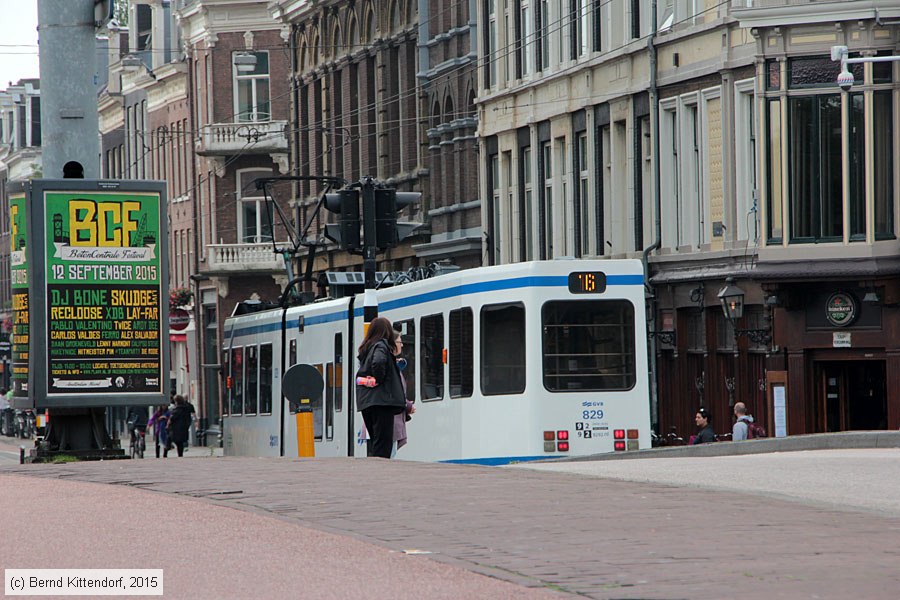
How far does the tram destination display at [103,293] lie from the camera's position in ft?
68.9

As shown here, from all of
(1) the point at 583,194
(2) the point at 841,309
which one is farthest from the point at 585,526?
(1) the point at 583,194

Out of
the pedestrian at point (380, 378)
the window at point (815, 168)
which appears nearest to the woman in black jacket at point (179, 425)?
the window at point (815, 168)

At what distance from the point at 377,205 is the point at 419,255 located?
27.8 metres

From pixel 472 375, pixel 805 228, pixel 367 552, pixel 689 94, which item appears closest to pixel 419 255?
pixel 689 94

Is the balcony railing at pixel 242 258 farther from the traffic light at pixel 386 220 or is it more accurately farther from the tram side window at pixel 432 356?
the traffic light at pixel 386 220

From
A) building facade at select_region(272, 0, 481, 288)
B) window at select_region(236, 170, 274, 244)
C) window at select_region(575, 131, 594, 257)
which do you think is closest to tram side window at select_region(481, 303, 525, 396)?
window at select_region(575, 131, 594, 257)

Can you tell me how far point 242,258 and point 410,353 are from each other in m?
38.8

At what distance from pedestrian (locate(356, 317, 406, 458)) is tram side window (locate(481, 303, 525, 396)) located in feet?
15.8

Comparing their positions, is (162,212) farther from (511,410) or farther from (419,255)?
(419,255)

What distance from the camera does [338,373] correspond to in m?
29.3

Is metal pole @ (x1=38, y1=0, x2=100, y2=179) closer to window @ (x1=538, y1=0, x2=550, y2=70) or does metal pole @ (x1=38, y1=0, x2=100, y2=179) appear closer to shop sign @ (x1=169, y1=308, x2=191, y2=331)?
window @ (x1=538, y1=0, x2=550, y2=70)

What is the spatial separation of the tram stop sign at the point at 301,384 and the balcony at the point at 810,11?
12.2 meters

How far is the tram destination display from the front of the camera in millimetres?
21016

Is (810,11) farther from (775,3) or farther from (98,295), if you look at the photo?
(98,295)
